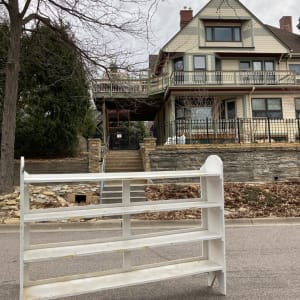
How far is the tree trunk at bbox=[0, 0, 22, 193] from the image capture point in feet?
35.5

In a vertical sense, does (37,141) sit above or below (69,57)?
below

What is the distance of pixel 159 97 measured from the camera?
2570cm

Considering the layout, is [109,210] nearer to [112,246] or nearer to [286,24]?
[112,246]

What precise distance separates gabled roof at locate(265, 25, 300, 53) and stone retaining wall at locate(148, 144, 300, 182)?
1525cm

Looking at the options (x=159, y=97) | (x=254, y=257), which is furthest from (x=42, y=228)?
(x=159, y=97)

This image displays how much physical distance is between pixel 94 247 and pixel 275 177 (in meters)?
12.3

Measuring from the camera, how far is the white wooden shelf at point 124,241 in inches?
125

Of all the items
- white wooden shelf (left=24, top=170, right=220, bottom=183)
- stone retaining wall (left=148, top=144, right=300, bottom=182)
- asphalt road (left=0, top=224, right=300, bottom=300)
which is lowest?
asphalt road (left=0, top=224, right=300, bottom=300)

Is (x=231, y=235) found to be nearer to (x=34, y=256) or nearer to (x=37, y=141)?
(x=34, y=256)

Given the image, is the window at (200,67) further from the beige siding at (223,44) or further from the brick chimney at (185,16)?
the brick chimney at (185,16)

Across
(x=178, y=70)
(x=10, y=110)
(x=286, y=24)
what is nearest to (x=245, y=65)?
(x=178, y=70)

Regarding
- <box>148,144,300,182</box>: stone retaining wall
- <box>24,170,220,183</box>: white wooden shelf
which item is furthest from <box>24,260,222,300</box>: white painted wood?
<box>148,144,300,182</box>: stone retaining wall

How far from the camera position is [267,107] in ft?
81.3

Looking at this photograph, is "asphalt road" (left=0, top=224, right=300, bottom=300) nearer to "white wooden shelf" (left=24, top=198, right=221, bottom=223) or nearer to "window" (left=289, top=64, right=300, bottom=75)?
"white wooden shelf" (left=24, top=198, right=221, bottom=223)
